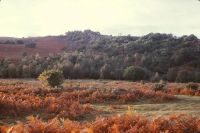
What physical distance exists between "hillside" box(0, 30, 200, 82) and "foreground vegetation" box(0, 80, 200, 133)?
64.6ft

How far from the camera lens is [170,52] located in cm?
7106

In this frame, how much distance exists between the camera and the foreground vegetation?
1241cm

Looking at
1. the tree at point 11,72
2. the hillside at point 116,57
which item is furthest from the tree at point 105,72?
the tree at point 11,72

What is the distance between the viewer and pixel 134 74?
5384 centimetres

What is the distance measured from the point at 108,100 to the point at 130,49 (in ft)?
159

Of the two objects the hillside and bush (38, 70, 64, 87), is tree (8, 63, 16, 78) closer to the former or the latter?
the hillside

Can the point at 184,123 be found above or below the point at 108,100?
above

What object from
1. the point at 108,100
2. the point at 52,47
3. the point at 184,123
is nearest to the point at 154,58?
the point at 52,47

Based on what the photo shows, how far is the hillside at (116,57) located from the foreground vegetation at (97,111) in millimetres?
19695

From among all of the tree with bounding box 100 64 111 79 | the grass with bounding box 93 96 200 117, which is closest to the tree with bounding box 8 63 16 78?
the tree with bounding box 100 64 111 79

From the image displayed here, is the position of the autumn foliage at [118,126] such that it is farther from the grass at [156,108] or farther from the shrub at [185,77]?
the shrub at [185,77]

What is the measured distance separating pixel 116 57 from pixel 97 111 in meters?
44.8

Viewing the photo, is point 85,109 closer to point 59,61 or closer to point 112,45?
point 59,61

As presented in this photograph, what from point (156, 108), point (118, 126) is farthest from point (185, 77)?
point (118, 126)
